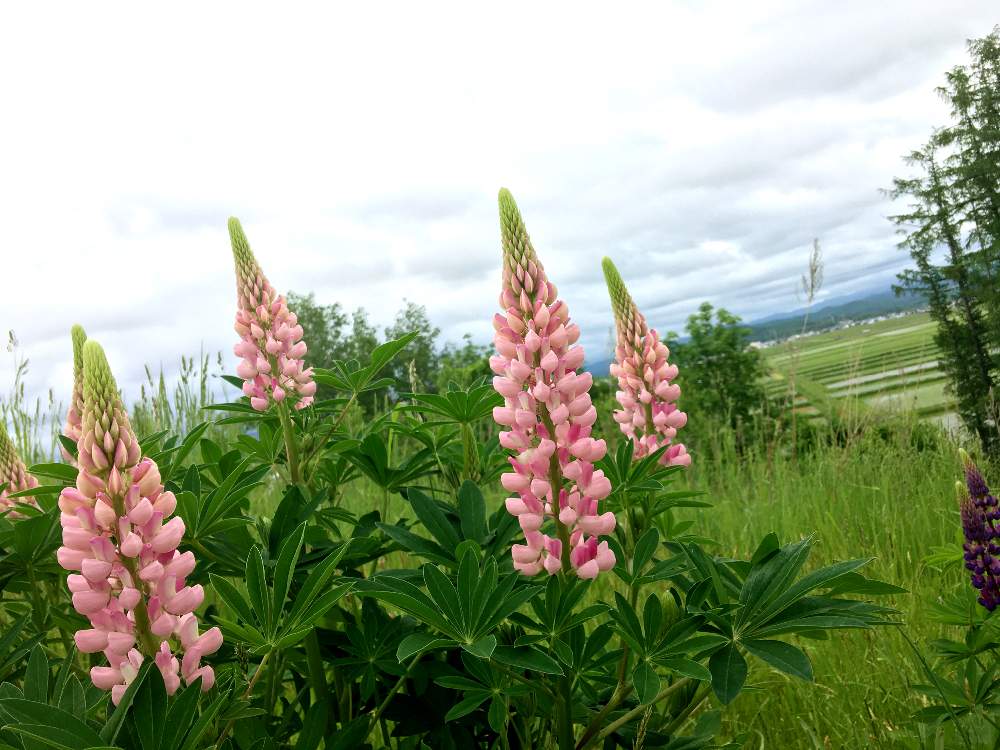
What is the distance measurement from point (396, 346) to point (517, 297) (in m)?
0.57

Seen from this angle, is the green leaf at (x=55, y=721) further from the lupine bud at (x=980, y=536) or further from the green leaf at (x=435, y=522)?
the lupine bud at (x=980, y=536)

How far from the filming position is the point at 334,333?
97.0 ft

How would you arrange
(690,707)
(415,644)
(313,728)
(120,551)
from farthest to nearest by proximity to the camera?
1. (690,707)
2. (313,728)
3. (415,644)
4. (120,551)

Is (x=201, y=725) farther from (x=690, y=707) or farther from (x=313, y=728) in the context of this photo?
(x=690, y=707)

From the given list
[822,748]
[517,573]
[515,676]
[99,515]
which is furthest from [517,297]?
[822,748]

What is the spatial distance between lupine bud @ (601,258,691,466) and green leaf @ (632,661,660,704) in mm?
1158

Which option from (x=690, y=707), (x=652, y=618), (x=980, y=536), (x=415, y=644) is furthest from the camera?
(x=980, y=536)

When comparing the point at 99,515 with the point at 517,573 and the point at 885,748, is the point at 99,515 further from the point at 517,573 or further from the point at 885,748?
the point at 885,748

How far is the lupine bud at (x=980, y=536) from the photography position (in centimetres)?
186

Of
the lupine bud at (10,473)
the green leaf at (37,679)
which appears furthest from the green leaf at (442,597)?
the lupine bud at (10,473)

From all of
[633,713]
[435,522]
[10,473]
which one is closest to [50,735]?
[435,522]

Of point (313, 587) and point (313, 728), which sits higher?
point (313, 587)

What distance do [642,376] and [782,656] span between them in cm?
129

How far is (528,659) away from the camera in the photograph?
49.8 inches
